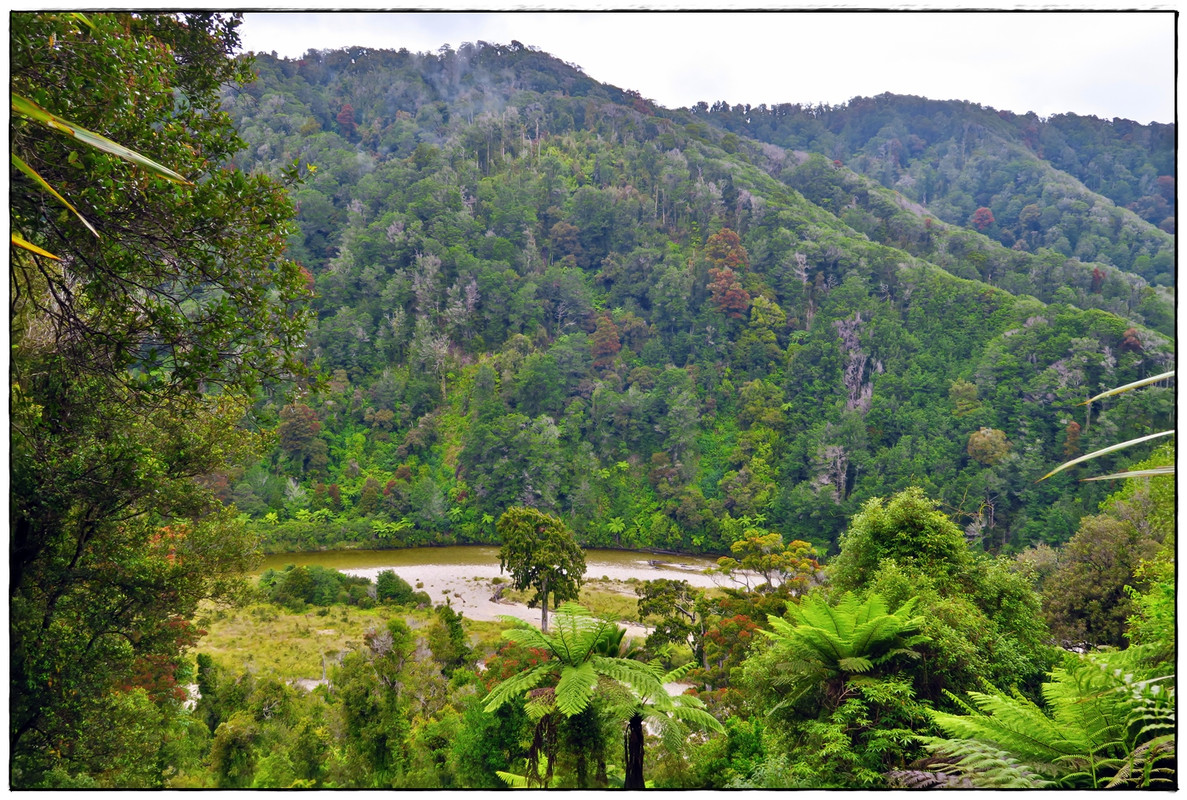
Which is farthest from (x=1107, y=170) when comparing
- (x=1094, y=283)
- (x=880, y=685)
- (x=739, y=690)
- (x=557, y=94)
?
(x=880, y=685)

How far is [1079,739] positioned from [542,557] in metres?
10.4

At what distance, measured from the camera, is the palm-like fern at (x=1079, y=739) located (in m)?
2.00

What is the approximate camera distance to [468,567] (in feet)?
63.9

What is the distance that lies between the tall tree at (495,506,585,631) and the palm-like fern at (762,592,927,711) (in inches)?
356

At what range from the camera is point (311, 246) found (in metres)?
32.2

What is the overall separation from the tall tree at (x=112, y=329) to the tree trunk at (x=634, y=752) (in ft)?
7.92

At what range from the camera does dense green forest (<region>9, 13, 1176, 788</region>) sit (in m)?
2.56

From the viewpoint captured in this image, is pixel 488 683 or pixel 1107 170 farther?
pixel 1107 170

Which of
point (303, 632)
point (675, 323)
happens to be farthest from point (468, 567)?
point (675, 323)

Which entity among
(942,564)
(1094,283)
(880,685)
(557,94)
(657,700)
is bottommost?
(657,700)

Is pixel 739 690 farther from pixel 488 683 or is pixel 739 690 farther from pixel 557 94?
pixel 557 94

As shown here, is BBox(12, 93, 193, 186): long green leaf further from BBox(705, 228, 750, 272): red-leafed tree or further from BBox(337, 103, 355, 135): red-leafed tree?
BBox(337, 103, 355, 135): red-leafed tree

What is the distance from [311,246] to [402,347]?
27.4 feet

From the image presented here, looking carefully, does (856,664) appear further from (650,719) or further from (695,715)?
(650,719)
